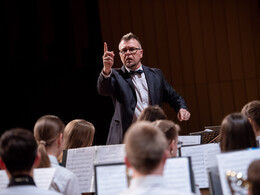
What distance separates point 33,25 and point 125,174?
492 centimetres

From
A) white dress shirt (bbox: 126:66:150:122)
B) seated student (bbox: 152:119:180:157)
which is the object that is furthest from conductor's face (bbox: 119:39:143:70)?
seated student (bbox: 152:119:180:157)

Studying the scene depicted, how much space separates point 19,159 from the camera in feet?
7.14

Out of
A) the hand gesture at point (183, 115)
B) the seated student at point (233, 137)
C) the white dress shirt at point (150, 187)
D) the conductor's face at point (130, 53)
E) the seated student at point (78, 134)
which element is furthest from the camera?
the conductor's face at point (130, 53)

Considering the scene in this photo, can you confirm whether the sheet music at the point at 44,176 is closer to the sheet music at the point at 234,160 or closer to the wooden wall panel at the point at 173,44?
the sheet music at the point at 234,160

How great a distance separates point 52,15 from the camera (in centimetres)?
722

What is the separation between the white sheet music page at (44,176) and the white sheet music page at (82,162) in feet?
3.12

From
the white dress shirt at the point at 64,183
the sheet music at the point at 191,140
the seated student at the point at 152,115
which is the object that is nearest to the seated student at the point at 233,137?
the seated student at the point at 152,115

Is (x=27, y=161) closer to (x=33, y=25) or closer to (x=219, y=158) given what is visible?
(x=219, y=158)

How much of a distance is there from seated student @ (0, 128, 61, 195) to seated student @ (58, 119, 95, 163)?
1553 millimetres

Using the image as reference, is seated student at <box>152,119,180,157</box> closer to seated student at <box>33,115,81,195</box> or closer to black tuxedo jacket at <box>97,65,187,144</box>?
seated student at <box>33,115,81,195</box>

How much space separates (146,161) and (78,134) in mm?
2037

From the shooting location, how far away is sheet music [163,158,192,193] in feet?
8.07

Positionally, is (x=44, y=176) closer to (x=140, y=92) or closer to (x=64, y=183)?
(x=64, y=183)

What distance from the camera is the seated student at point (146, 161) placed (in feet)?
5.93
